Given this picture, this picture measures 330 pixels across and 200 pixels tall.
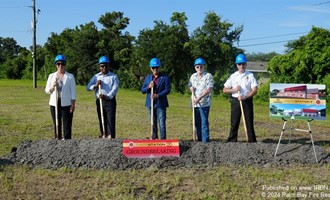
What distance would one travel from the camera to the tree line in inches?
764

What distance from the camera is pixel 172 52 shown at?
29453 millimetres

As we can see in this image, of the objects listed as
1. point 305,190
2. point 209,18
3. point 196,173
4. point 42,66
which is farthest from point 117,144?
point 42,66

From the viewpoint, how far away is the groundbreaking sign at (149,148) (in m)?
6.39

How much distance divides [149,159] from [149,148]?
191mm

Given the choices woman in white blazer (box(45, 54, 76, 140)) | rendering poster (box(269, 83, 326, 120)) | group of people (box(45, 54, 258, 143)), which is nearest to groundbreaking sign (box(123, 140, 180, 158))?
group of people (box(45, 54, 258, 143))

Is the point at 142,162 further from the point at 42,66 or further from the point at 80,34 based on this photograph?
the point at 42,66

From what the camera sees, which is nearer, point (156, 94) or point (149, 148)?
point (149, 148)

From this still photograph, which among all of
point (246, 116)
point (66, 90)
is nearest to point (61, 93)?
point (66, 90)

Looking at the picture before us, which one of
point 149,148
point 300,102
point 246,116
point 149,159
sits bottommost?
point 149,159

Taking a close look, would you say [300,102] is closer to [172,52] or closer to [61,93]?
[61,93]

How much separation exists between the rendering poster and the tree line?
39.2ft

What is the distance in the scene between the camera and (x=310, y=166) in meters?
6.23

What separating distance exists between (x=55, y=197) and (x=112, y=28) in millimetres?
36596

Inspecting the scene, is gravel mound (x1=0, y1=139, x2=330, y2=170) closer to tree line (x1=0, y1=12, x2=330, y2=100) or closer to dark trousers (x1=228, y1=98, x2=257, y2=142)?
dark trousers (x1=228, y1=98, x2=257, y2=142)
